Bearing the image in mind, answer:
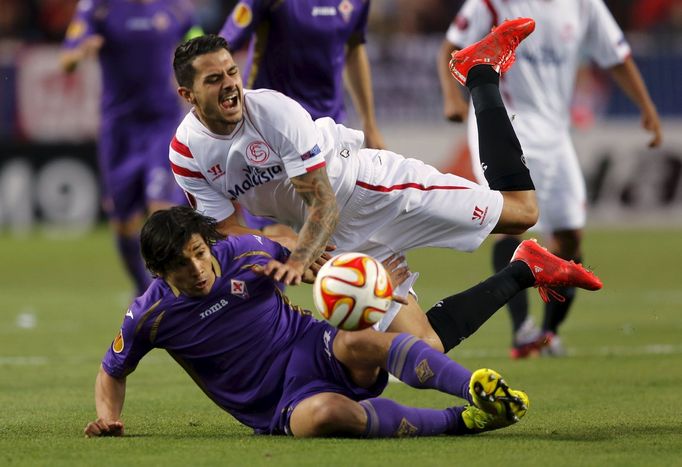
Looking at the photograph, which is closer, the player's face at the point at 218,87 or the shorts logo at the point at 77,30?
the player's face at the point at 218,87

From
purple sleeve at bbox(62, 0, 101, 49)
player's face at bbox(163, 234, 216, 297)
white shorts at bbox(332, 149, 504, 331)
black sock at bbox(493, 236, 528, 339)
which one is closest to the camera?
player's face at bbox(163, 234, 216, 297)

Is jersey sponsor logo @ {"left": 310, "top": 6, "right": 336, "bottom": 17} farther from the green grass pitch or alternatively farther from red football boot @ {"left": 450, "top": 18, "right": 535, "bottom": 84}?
the green grass pitch

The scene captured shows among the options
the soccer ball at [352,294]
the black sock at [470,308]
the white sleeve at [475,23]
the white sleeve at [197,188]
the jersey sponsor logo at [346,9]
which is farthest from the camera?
the white sleeve at [475,23]

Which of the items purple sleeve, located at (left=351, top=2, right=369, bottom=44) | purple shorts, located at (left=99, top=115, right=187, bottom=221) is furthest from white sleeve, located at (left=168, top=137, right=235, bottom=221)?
purple shorts, located at (left=99, top=115, right=187, bottom=221)

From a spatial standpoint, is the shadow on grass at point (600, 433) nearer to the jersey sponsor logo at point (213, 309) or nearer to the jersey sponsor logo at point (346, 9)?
the jersey sponsor logo at point (213, 309)

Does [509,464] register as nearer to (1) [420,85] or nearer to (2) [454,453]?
(2) [454,453]

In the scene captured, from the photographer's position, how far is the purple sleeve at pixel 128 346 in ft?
18.7

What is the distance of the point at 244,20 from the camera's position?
786 cm

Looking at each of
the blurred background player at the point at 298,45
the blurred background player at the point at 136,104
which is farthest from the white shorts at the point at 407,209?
the blurred background player at the point at 136,104

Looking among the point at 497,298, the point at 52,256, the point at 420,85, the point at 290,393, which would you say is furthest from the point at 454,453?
the point at 420,85

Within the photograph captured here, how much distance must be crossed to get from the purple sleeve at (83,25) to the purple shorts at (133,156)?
32.5 inches

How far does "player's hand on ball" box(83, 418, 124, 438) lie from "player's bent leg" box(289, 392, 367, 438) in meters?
0.73

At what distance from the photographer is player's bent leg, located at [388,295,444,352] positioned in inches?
239

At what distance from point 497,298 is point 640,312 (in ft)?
17.8
